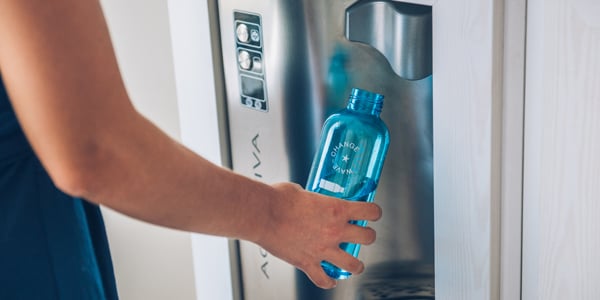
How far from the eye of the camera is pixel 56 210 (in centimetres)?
118

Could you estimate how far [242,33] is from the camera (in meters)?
1.29

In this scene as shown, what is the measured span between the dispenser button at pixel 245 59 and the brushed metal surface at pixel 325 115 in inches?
0.4

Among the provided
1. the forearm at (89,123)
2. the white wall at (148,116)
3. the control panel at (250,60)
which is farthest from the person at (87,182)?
the white wall at (148,116)

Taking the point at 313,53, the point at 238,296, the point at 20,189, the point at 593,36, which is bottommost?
the point at 238,296

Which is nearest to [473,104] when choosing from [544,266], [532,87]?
[532,87]

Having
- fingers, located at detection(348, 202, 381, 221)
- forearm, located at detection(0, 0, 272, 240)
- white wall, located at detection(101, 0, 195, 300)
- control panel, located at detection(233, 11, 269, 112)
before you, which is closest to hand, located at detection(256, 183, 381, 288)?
fingers, located at detection(348, 202, 381, 221)

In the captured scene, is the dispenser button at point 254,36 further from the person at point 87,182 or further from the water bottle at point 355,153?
the person at point 87,182

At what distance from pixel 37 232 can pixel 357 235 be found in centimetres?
45

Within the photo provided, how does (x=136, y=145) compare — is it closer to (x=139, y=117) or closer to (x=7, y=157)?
(x=139, y=117)

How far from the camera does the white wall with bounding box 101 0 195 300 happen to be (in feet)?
7.07

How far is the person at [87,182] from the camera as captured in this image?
744 millimetres

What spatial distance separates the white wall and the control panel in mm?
906

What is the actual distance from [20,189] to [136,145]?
1.26 ft

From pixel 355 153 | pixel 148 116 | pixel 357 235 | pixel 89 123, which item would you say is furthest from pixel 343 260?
pixel 148 116
